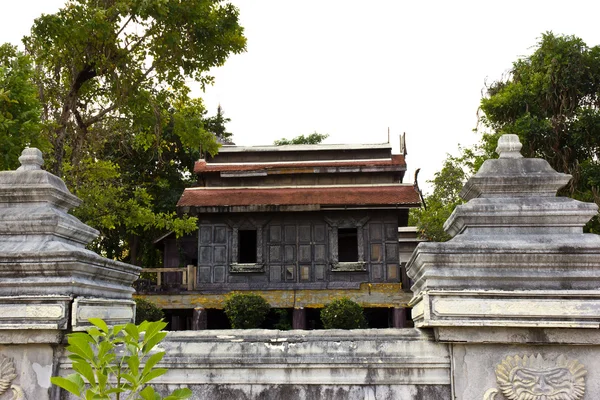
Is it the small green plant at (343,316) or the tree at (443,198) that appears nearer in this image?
the small green plant at (343,316)

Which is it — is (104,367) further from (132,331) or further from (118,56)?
(118,56)

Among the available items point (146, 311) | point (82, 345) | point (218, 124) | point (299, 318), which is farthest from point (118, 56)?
point (218, 124)

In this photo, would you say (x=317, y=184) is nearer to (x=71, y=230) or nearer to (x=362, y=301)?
(x=362, y=301)

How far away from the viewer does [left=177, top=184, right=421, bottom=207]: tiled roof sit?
17.5 metres

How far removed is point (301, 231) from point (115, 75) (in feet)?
26.8

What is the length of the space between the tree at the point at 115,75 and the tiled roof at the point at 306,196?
333 cm

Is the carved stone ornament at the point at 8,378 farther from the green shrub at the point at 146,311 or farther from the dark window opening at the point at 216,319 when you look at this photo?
the dark window opening at the point at 216,319

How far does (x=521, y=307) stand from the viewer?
11.1 feet

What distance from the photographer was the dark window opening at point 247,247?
2020 cm

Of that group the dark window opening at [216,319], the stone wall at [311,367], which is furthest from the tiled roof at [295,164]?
the stone wall at [311,367]

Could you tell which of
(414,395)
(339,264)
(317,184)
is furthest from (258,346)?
(317,184)

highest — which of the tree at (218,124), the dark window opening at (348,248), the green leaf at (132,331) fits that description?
the tree at (218,124)

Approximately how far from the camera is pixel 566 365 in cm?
335

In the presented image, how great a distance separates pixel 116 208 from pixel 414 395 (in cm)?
1219
